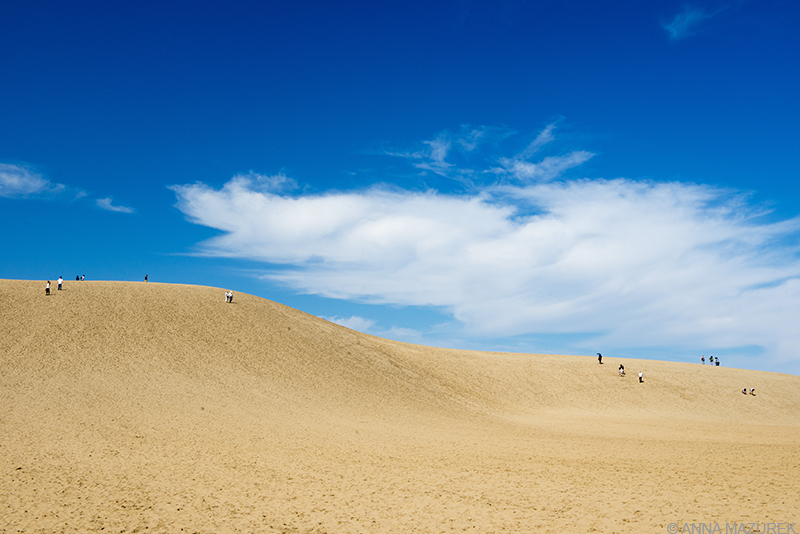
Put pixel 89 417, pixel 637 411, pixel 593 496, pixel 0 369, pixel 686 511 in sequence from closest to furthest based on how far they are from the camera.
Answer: pixel 686 511 < pixel 593 496 < pixel 89 417 < pixel 0 369 < pixel 637 411

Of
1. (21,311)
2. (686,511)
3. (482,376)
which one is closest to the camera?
(686,511)

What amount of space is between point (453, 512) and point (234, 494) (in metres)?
6.59

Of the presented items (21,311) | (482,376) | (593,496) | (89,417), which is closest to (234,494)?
(593,496)

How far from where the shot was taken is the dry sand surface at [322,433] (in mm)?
12984

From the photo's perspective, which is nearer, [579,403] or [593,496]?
[593,496]

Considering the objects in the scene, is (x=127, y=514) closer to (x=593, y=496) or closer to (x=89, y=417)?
(x=593, y=496)

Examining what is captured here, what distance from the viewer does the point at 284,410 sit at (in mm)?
30203

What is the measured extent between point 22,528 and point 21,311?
32.3m

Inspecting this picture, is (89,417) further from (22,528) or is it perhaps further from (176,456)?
(22,528)

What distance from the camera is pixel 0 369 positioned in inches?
1144

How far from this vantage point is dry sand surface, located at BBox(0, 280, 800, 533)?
1298cm

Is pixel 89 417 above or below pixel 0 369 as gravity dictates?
below

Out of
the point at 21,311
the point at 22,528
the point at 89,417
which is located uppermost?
the point at 21,311

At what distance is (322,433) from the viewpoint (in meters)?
25.6
